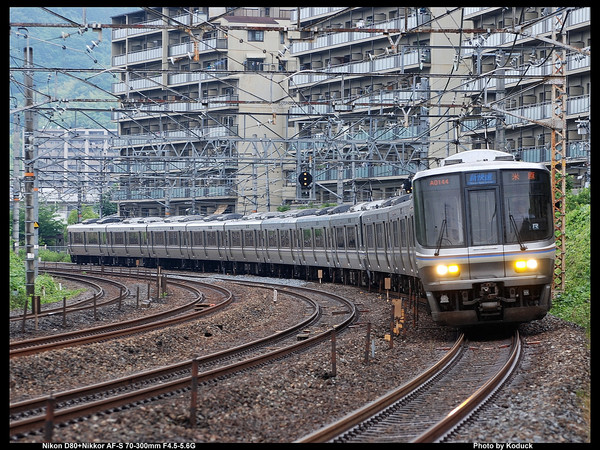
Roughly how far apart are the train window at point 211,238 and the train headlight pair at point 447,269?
100 ft

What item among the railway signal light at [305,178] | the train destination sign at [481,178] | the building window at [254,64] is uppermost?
the building window at [254,64]

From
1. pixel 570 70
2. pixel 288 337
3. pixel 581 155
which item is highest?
pixel 570 70

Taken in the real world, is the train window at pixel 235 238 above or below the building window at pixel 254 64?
below

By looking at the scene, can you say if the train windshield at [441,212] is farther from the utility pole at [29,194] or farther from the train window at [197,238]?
the train window at [197,238]

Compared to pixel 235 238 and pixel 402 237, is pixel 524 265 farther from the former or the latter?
pixel 235 238

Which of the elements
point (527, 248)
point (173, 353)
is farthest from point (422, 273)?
point (173, 353)

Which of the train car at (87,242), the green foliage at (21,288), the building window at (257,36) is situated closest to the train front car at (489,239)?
the green foliage at (21,288)

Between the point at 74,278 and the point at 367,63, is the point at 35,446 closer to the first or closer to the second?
the point at 74,278

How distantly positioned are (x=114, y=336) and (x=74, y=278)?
74.0ft

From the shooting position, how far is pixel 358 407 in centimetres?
1046

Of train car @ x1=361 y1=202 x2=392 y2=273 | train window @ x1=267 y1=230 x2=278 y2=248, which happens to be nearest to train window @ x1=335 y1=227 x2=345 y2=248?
train car @ x1=361 y1=202 x2=392 y2=273

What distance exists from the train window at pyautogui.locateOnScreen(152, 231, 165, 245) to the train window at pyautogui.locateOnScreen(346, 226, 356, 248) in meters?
20.4

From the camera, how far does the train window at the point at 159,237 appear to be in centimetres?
4983

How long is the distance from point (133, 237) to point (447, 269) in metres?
39.0
